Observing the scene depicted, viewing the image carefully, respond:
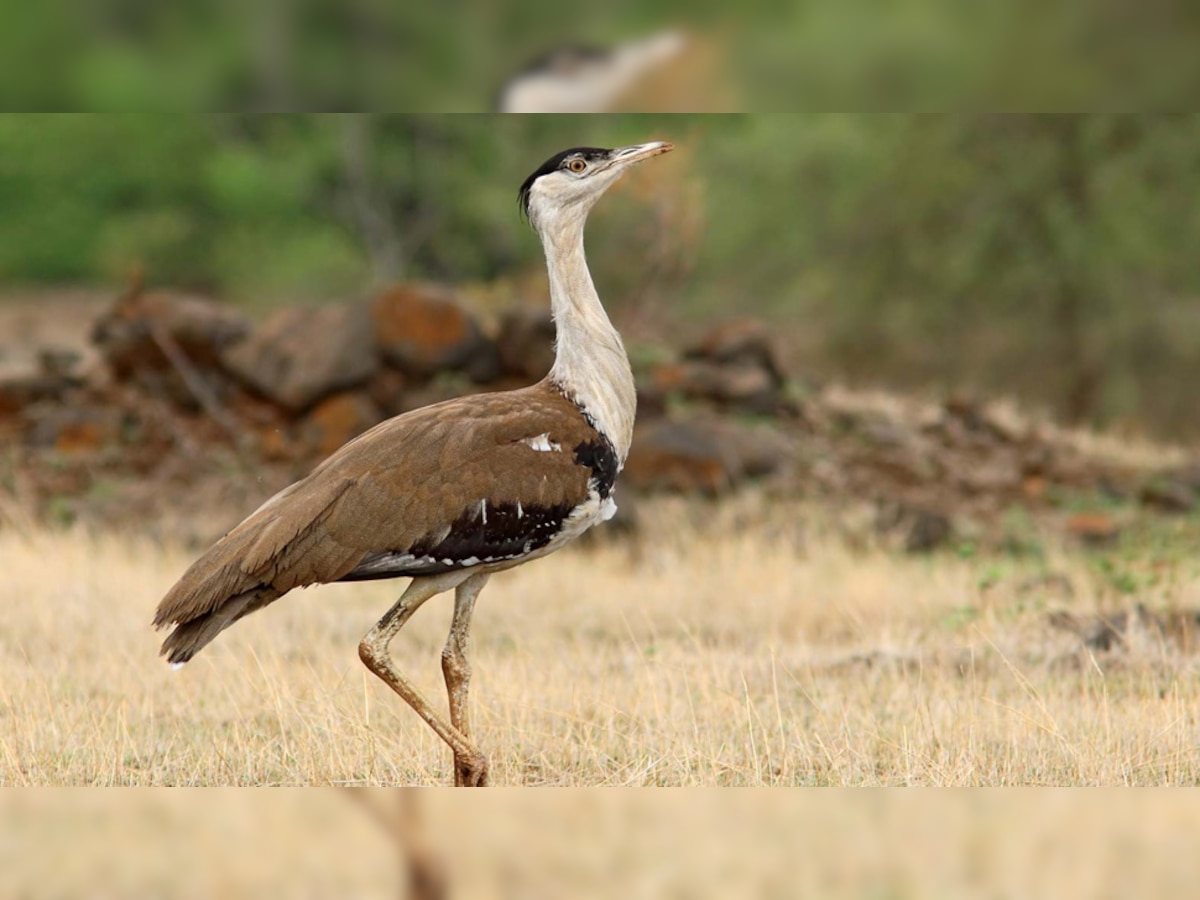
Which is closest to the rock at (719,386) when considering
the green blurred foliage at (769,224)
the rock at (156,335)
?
the rock at (156,335)

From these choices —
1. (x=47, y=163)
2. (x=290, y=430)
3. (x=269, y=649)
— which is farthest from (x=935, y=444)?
(x=47, y=163)

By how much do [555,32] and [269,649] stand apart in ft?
19.8

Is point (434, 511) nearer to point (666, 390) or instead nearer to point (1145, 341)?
point (666, 390)

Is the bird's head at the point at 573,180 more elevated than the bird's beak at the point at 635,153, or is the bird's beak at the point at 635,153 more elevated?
the bird's beak at the point at 635,153

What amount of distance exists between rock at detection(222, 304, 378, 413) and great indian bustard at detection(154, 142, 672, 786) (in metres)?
8.69

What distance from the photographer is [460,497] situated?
5.53m

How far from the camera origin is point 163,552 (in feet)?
40.5

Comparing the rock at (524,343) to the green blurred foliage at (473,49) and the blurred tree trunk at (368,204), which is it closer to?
the green blurred foliage at (473,49)

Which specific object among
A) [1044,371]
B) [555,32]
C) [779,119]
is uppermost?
[779,119]

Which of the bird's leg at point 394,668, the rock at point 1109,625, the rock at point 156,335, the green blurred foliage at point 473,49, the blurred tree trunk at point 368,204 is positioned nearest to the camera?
the green blurred foliage at point 473,49

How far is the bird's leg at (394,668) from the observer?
18.5ft

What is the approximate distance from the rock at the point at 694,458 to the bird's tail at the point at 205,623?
29.6 ft

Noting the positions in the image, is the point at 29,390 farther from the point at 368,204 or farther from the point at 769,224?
the point at 368,204

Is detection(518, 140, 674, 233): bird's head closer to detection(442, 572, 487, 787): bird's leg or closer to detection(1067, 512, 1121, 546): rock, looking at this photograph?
detection(442, 572, 487, 787): bird's leg
